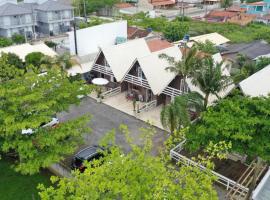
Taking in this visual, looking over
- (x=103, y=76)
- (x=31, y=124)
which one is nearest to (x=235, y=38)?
(x=103, y=76)

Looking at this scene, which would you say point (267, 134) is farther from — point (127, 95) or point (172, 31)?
point (172, 31)

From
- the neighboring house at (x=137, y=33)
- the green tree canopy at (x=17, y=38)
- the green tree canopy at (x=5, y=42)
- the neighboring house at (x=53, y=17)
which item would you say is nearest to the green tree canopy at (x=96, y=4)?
the neighboring house at (x=53, y=17)

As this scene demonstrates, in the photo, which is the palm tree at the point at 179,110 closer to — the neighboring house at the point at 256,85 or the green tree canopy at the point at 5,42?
the neighboring house at the point at 256,85

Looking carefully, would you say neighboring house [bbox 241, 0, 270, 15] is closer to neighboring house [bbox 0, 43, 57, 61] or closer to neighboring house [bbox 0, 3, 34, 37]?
neighboring house [bbox 0, 3, 34, 37]

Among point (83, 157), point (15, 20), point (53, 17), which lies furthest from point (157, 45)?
point (15, 20)

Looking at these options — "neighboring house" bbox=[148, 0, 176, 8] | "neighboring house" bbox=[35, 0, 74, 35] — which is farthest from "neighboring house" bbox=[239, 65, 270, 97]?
"neighboring house" bbox=[148, 0, 176, 8]

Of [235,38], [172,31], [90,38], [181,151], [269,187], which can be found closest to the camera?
[269,187]
